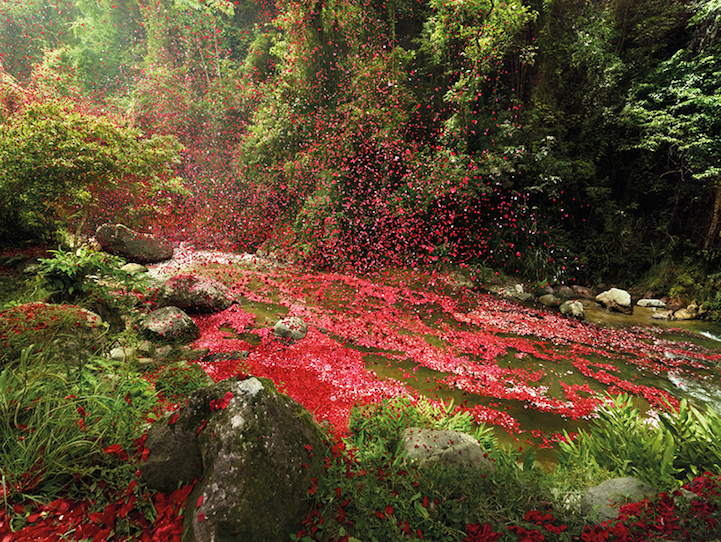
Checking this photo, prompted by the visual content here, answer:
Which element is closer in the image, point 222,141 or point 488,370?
point 488,370

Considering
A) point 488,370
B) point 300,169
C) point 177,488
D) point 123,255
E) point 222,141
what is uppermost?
point 222,141

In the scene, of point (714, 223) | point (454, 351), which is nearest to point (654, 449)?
point (454, 351)

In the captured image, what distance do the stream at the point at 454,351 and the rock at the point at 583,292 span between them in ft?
1.73

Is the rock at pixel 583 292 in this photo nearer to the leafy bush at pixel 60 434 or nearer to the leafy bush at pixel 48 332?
the leafy bush at pixel 60 434

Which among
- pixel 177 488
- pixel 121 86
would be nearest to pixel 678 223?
pixel 177 488

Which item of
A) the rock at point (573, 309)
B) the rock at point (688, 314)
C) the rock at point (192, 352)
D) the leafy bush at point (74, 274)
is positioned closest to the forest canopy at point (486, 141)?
the rock at point (688, 314)

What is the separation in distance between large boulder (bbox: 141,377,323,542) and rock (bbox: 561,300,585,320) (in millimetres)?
10517

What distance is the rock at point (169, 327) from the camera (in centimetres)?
577

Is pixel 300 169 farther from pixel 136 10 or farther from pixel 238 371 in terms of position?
pixel 136 10

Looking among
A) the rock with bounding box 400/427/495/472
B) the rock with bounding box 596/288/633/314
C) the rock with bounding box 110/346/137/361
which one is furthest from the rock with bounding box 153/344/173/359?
the rock with bounding box 596/288/633/314

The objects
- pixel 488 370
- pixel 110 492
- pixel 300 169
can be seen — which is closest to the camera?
pixel 110 492

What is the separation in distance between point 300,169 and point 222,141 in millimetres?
8498

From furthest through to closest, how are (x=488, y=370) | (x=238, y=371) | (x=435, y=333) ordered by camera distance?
(x=435, y=333) < (x=488, y=370) < (x=238, y=371)

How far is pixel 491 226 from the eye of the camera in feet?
41.4
